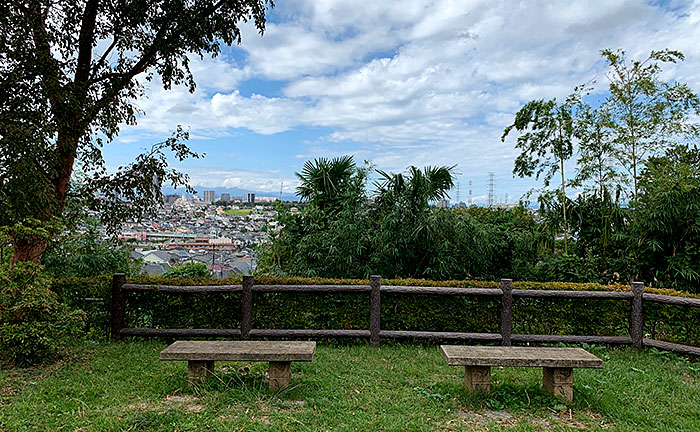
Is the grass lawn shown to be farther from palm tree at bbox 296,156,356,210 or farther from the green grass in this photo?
the green grass

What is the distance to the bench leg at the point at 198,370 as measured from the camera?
13.2ft

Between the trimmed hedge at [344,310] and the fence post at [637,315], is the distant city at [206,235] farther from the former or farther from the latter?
the fence post at [637,315]

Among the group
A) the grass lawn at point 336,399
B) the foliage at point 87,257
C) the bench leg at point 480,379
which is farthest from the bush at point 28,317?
the bench leg at point 480,379

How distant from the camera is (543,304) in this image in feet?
19.7

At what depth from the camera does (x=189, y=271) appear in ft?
26.5

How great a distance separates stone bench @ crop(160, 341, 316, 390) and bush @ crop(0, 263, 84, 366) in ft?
5.32

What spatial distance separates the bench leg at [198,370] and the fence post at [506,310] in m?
3.74

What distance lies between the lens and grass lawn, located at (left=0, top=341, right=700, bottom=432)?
134 inches

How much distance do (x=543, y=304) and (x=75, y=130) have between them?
6.40 metres

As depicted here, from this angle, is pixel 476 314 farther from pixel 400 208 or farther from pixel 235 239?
pixel 235 239

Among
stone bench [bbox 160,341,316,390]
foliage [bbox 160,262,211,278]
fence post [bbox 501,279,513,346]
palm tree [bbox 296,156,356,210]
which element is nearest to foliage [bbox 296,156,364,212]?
palm tree [bbox 296,156,356,210]

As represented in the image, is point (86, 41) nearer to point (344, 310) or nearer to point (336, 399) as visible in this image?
point (344, 310)

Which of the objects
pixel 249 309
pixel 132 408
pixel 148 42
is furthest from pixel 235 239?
pixel 132 408

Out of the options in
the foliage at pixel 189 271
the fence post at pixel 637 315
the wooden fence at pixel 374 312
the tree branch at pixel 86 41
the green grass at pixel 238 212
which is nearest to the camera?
the tree branch at pixel 86 41
